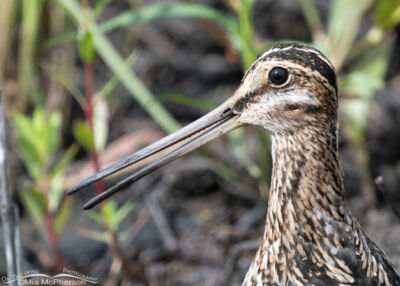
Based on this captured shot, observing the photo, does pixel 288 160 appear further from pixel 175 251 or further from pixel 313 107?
pixel 175 251

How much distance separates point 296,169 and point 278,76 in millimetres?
274

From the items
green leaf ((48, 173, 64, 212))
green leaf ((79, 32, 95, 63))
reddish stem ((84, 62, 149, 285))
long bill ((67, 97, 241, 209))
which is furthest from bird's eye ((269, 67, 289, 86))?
green leaf ((48, 173, 64, 212))

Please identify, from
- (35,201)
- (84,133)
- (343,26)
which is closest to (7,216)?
(84,133)

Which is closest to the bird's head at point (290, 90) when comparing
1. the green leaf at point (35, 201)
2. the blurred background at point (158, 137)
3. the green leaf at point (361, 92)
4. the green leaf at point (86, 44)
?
the green leaf at point (86, 44)

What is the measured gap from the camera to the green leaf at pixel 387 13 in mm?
3129

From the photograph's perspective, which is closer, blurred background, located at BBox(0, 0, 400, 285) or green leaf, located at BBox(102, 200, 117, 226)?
green leaf, located at BBox(102, 200, 117, 226)

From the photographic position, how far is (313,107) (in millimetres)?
1962

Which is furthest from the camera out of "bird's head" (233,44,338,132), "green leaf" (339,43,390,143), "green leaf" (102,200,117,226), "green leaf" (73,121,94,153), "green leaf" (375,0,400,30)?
"green leaf" (339,43,390,143)

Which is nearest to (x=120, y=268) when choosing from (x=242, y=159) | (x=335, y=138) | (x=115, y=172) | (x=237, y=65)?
(x=242, y=159)

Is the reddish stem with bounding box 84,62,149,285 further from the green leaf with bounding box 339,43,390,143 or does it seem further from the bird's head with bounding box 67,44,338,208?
the green leaf with bounding box 339,43,390,143

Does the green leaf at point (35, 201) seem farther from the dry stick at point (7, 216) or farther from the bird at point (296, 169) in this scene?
the bird at point (296, 169)

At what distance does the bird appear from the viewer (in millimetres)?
1962

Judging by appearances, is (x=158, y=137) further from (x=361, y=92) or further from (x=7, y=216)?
(x=7, y=216)

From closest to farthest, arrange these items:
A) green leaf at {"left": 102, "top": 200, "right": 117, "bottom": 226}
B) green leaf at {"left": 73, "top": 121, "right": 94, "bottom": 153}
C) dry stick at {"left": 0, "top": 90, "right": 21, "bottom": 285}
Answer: dry stick at {"left": 0, "top": 90, "right": 21, "bottom": 285}
green leaf at {"left": 73, "top": 121, "right": 94, "bottom": 153}
green leaf at {"left": 102, "top": 200, "right": 117, "bottom": 226}
